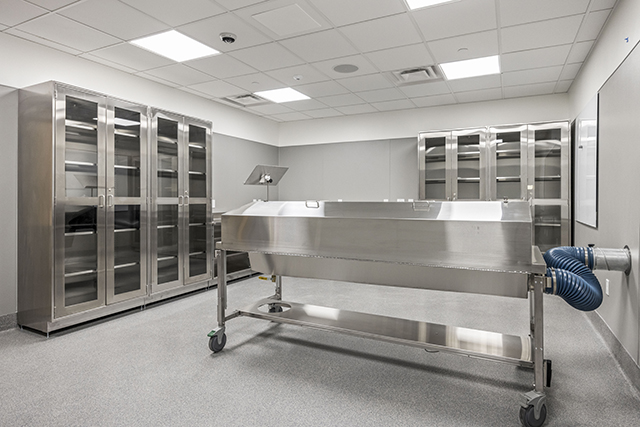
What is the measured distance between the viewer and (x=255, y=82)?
5.00 meters

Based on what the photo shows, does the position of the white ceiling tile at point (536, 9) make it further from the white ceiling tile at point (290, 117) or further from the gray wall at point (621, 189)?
the white ceiling tile at point (290, 117)

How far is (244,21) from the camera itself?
3.32 metres

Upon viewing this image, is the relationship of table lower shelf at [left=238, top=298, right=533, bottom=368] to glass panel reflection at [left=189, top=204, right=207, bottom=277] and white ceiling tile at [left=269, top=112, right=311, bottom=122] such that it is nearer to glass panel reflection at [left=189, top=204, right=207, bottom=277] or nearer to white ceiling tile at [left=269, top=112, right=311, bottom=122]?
glass panel reflection at [left=189, top=204, right=207, bottom=277]

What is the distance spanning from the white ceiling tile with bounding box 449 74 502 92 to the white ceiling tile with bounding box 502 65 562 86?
0.31ft

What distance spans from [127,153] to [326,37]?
244cm

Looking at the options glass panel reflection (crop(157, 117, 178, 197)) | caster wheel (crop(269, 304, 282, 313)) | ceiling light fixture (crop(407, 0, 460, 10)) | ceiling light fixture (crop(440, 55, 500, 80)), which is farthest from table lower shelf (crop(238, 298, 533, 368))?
ceiling light fixture (crop(440, 55, 500, 80))

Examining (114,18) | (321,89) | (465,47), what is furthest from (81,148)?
(465,47)

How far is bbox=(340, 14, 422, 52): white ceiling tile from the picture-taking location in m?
3.34

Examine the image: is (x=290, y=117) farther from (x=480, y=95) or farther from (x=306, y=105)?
(x=480, y=95)

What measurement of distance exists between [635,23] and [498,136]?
2.90 metres

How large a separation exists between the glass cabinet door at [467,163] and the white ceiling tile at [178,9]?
12.7 feet

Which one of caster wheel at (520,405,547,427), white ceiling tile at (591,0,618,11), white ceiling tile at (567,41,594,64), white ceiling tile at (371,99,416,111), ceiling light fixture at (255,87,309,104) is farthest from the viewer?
white ceiling tile at (371,99,416,111)

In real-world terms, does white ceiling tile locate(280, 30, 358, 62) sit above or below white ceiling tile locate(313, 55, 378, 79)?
below

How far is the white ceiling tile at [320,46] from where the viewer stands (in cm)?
363
